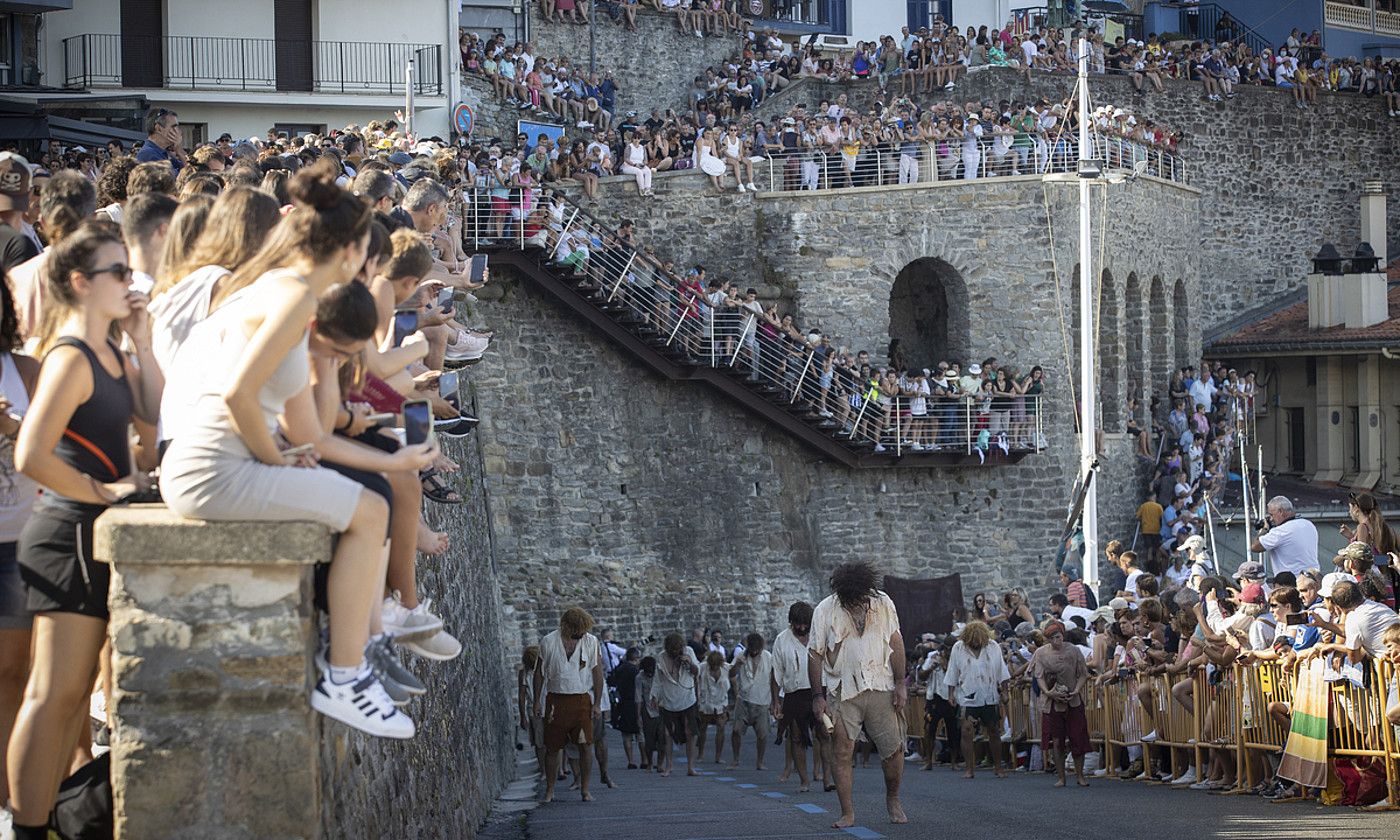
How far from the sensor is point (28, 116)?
20.8 m

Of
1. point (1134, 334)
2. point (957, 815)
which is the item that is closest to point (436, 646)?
point (957, 815)

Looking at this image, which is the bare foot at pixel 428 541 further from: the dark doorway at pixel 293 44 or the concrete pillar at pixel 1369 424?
the concrete pillar at pixel 1369 424

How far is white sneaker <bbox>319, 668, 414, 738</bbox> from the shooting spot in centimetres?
672

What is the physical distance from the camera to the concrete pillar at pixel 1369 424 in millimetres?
40969

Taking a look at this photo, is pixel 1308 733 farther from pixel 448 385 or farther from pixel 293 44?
pixel 293 44

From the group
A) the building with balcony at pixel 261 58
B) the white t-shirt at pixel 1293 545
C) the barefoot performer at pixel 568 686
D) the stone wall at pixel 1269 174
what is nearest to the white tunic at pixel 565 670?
the barefoot performer at pixel 568 686

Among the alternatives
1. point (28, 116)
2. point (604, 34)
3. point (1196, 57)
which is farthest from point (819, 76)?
point (28, 116)

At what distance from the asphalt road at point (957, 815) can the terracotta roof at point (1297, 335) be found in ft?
80.9

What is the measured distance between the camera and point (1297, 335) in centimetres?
4081

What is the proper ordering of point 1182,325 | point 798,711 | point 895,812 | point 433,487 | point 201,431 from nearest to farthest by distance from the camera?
point 201,431 < point 433,487 < point 895,812 < point 798,711 < point 1182,325

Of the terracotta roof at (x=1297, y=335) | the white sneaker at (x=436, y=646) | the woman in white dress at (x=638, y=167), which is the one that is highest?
the woman in white dress at (x=638, y=167)

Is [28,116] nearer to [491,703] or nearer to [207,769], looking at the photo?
[491,703]

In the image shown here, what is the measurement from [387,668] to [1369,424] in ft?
121

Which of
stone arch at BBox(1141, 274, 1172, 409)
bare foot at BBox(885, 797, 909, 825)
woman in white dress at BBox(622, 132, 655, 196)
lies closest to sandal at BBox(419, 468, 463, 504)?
bare foot at BBox(885, 797, 909, 825)
